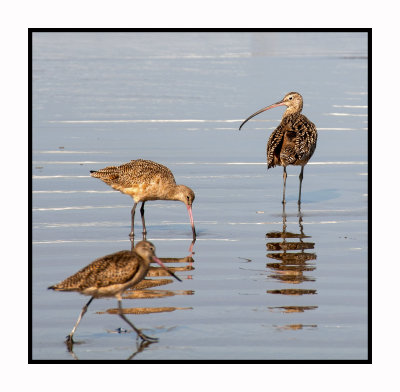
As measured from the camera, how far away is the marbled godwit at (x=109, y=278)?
367 inches

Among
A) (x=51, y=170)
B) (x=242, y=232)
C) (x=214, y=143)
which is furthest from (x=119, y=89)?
(x=242, y=232)

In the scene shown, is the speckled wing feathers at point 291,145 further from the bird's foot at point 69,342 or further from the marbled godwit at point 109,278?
the bird's foot at point 69,342

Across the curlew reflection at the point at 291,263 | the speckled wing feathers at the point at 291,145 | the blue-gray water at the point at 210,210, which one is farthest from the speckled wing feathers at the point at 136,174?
the speckled wing feathers at the point at 291,145

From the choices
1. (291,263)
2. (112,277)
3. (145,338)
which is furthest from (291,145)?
(145,338)

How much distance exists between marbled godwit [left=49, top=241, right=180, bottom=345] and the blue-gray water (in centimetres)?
36

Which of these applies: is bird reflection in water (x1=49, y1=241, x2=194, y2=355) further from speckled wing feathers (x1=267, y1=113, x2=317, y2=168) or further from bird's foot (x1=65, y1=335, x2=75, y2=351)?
speckled wing feathers (x1=267, y1=113, x2=317, y2=168)

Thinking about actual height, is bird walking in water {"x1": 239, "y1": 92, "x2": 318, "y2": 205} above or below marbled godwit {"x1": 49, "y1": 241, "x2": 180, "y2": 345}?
above

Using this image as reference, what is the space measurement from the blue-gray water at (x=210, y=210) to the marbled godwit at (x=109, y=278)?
358mm

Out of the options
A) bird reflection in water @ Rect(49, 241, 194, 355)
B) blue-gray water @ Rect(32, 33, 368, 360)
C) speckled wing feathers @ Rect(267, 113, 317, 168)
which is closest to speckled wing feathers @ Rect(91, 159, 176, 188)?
blue-gray water @ Rect(32, 33, 368, 360)

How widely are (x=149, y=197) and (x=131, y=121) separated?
9.25 meters

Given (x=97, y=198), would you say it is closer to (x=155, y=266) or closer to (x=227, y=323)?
(x=155, y=266)

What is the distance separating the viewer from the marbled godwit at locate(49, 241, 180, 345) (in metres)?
9.32

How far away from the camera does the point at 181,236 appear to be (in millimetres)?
13430

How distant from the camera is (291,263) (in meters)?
12.0
